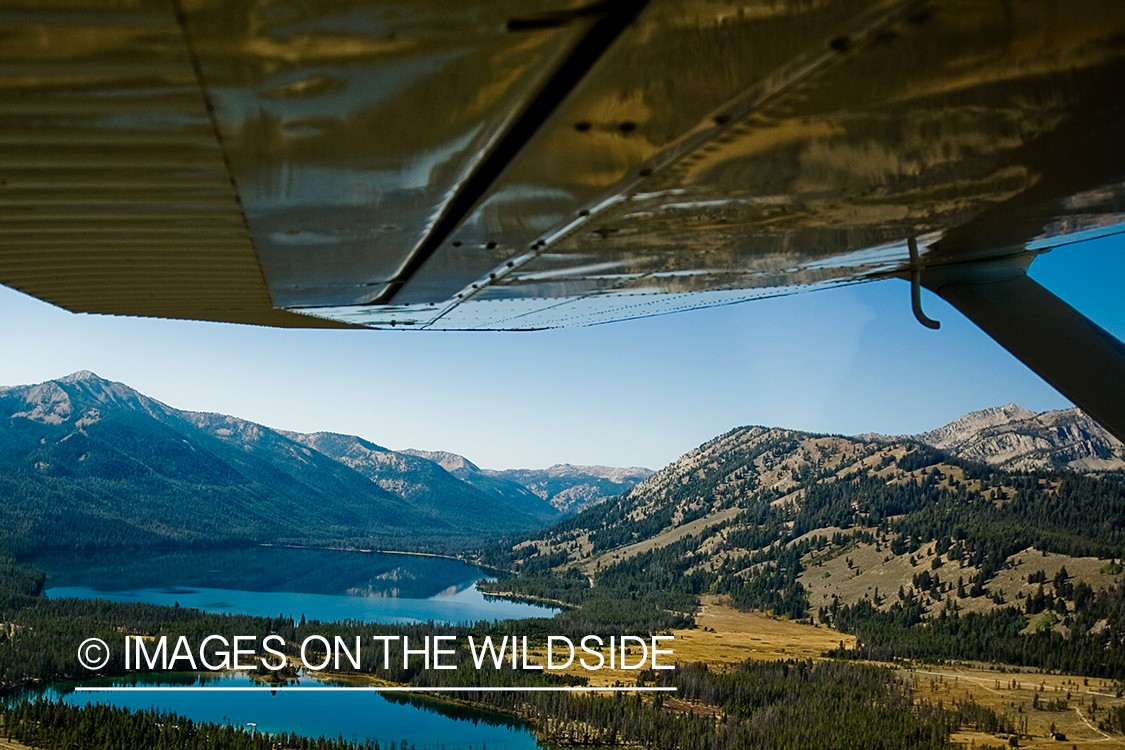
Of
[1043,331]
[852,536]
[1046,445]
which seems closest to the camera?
[1043,331]

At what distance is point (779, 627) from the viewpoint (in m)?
89.5

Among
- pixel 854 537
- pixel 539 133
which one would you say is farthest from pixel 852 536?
pixel 539 133

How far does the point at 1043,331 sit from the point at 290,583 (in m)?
122

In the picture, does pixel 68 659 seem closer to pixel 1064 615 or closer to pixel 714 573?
pixel 714 573

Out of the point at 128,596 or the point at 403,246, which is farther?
the point at 128,596

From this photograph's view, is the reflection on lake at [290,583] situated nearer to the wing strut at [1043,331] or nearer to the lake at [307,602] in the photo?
the lake at [307,602]

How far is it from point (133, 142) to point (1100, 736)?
7220 cm

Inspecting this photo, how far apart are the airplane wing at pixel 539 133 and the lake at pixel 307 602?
5708 cm

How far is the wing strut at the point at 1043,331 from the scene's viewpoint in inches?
89.7

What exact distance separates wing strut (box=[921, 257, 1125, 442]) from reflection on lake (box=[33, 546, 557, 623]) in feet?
293

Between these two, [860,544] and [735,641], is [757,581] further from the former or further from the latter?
[735,641]

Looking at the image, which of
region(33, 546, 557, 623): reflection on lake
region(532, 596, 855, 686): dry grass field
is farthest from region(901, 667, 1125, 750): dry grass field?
region(33, 546, 557, 623): reflection on lake

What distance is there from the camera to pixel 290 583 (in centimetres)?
11231

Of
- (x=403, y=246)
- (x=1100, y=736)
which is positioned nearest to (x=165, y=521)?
(x=1100, y=736)
